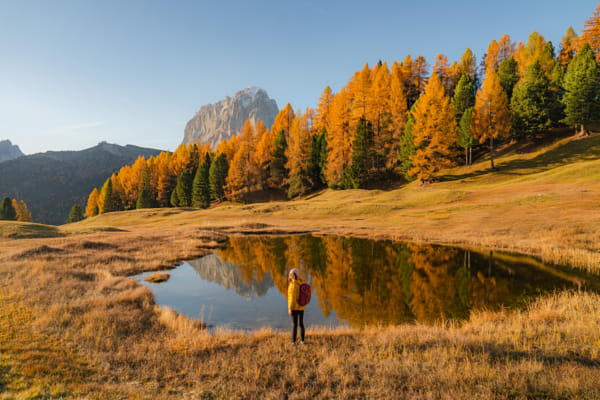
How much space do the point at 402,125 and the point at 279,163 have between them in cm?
3229

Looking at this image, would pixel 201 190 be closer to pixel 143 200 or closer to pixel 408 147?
pixel 143 200

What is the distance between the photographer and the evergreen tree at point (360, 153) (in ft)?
196

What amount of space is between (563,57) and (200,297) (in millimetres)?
97267

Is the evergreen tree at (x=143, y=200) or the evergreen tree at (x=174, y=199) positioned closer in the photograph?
the evergreen tree at (x=174, y=199)

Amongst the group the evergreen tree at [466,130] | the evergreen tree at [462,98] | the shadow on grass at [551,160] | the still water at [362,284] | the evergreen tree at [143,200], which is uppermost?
the evergreen tree at [462,98]

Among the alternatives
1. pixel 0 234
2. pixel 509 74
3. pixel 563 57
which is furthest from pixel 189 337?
pixel 563 57

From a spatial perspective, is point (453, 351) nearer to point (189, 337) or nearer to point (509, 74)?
point (189, 337)

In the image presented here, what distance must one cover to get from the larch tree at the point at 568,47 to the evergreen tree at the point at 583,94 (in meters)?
20.6

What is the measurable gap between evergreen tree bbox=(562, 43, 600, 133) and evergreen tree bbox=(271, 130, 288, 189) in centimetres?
5891

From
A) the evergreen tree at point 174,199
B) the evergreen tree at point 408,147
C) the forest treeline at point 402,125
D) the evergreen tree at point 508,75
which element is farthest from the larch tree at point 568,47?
the evergreen tree at point 174,199

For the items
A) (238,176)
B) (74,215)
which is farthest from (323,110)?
(74,215)

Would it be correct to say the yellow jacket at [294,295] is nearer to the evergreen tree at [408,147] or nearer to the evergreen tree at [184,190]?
the evergreen tree at [408,147]

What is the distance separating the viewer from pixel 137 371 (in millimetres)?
6941

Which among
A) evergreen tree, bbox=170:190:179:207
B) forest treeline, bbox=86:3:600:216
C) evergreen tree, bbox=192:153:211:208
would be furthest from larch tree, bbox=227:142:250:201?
evergreen tree, bbox=170:190:179:207
